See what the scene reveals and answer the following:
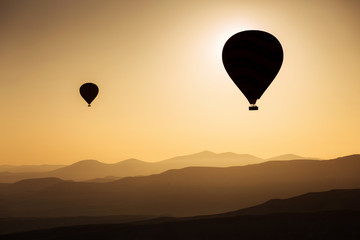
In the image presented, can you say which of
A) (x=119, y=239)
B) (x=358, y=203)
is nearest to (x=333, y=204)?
(x=358, y=203)

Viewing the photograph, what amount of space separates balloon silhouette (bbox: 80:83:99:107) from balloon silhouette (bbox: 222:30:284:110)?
3259 cm

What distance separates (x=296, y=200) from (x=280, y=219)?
56.5m

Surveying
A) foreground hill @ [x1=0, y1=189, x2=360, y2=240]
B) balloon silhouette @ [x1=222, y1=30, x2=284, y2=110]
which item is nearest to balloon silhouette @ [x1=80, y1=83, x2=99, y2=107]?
balloon silhouette @ [x1=222, y1=30, x2=284, y2=110]

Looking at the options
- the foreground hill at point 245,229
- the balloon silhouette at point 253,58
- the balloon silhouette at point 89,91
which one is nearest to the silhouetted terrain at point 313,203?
the foreground hill at point 245,229

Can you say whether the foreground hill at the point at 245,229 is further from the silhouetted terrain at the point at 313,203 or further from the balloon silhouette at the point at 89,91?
the balloon silhouette at the point at 89,91

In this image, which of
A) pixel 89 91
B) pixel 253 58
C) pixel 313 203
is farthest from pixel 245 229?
pixel 253 58

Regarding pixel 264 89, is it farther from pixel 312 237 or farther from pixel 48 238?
pixel 48 238

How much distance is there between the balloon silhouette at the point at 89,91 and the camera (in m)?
76.0

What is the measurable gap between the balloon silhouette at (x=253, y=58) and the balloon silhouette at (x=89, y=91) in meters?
32.6

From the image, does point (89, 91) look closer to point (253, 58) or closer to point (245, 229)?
point (253, 58)

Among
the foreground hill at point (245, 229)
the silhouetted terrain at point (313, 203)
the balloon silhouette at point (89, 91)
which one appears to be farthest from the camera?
the silhouetted terrain at point (313, 203)

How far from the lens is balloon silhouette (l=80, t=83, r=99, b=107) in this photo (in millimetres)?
76025

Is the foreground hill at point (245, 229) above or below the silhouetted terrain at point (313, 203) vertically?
below

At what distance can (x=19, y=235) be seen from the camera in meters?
138
